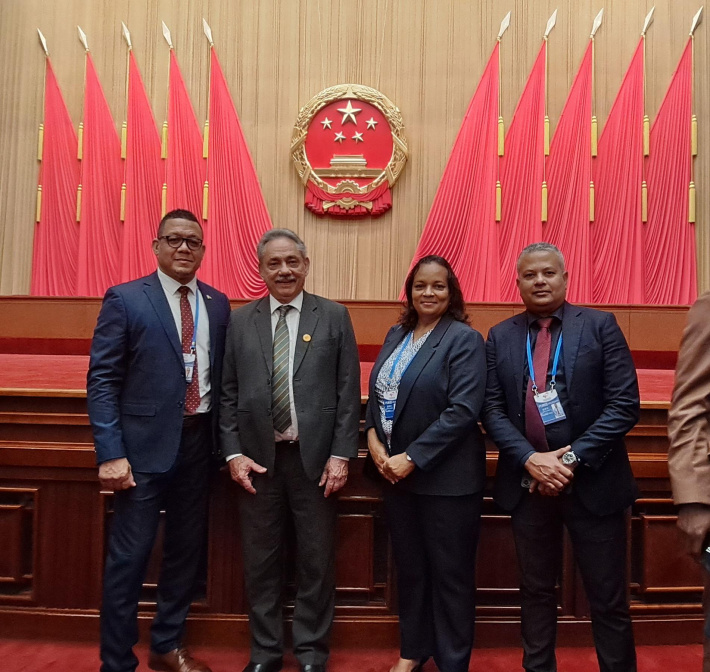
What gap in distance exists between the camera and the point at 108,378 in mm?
1557

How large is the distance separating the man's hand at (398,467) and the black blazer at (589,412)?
0.83 ft

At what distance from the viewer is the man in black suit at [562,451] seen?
1428mm

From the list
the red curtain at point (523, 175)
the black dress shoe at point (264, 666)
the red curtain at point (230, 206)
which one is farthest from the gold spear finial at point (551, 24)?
the black dress shoe at point (264, 666)

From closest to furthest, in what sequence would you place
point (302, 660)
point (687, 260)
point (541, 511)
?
point (541, 511) → point (302, 660) → point (687, 260)

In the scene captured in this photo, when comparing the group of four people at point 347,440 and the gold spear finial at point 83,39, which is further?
the gold spear finial at point 83,39

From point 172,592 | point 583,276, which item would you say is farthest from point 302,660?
point 583,276

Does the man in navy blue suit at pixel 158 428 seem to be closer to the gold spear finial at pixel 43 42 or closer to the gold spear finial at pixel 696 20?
the gold spear finial at pixel 43 42

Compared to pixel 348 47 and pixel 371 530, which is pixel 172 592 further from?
pixel 348 47

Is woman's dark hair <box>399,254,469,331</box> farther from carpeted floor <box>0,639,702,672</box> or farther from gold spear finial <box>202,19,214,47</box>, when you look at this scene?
gold spear finial <box>202,19,214,47</box>

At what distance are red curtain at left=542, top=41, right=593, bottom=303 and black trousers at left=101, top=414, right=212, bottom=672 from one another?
4.34 m

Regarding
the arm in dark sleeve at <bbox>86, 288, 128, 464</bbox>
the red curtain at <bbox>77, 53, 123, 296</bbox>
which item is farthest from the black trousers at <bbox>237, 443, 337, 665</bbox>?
the red curtain at <bbox>77, 53, 123, 296</bbox>

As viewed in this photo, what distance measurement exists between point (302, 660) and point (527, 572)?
0.71 m

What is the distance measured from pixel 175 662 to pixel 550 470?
1.29 m

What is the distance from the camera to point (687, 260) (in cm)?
506
